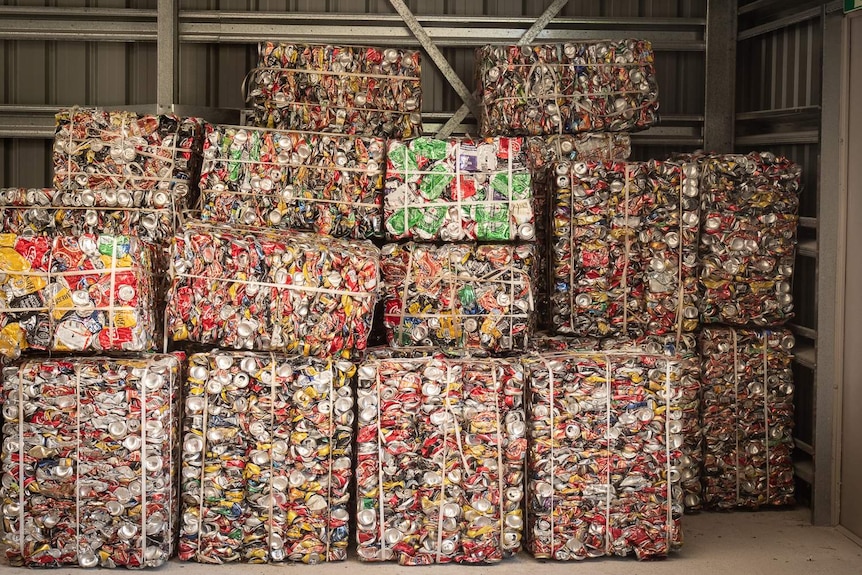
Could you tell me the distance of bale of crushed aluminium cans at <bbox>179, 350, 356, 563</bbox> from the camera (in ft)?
20.3

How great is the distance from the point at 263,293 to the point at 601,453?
2240 mm

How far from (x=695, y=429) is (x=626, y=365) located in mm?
1330

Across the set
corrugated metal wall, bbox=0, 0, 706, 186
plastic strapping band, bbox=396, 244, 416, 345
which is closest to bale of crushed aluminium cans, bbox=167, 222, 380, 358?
plastic strapping band, bbox=396, 244, 416, 345

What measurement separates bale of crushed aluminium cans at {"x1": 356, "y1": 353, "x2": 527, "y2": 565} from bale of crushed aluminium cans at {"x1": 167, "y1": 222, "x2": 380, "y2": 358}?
387 millimetres

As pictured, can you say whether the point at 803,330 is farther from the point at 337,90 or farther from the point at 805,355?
the point at 337,90

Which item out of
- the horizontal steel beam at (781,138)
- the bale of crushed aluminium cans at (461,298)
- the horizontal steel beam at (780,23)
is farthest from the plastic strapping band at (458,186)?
the horizontal steel beam at (780,23)

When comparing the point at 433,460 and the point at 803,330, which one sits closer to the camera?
the point at 433,460

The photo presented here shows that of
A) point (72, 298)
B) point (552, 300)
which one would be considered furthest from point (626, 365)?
point (72, 298)

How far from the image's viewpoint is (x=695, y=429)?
739 centimetres

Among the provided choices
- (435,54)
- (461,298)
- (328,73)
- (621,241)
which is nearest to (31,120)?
(328,73)

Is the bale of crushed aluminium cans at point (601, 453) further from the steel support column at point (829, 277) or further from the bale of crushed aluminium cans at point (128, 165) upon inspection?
the bale of crushed aluminium cans at point (128, 165)

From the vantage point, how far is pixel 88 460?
6062 mm

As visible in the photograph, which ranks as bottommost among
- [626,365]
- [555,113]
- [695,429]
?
[695,429]

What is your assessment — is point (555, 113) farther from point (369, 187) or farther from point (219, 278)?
point (219, 278)
